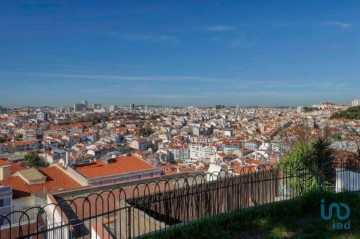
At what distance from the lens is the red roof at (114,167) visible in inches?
973

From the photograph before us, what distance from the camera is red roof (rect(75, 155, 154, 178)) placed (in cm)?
2473

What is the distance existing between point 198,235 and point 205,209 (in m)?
1.03

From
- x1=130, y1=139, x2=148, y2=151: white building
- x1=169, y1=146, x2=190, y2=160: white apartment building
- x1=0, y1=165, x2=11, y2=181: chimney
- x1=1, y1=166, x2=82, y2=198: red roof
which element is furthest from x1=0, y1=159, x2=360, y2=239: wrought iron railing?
x1=130, y1=139, x2=148, y2=151: white building

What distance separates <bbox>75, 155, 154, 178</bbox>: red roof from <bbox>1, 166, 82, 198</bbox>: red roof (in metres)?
1.27

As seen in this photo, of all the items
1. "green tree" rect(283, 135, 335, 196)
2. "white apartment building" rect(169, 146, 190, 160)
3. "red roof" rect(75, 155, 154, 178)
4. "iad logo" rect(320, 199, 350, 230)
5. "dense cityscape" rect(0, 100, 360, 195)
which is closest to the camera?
"iad logo" rect(320, 199, 350, 230)

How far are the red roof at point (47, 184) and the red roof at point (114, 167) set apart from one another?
1273mm

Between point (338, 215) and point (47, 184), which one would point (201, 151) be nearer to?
point (47, 184)

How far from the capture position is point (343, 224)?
4590mm

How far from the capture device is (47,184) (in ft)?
74.9

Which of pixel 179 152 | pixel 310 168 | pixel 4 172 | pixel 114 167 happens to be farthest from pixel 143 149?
pixel 310 168

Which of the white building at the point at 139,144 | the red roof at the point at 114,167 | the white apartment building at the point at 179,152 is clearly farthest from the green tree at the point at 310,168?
the white building at the point at 139,144

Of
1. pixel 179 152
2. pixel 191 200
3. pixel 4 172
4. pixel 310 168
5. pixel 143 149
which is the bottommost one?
pixel 143 149

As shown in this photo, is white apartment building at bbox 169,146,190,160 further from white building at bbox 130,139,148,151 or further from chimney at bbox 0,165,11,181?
chimney at bbox 0,165,11,181

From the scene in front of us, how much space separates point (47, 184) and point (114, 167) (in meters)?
5.31
